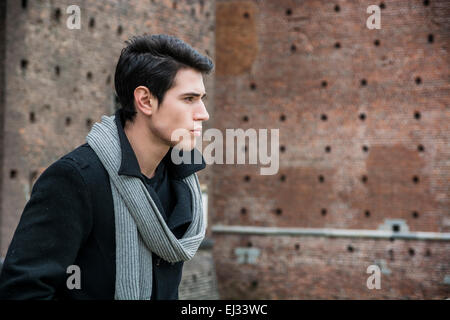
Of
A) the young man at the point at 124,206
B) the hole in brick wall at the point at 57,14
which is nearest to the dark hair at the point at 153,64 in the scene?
the young man at the point at 124,206

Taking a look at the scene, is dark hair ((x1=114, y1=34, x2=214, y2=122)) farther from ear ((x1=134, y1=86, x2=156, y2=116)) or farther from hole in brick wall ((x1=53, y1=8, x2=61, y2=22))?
hole in brick wall ((x1=53, y1=8, x2=61, y2=22))

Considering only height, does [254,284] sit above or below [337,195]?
below

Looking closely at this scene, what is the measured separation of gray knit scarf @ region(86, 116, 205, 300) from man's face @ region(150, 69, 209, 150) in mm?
147

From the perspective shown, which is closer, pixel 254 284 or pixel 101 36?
pixel 101 36

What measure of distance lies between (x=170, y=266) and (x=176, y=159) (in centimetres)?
37

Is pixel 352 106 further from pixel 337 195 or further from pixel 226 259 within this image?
pixel 226 259

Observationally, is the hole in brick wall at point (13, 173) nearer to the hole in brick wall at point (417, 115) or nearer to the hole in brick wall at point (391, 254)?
the hole in brick wall at point (391, 254)

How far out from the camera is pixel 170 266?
1.74m

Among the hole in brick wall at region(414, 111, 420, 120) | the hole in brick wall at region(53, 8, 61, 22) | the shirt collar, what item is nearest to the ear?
the shirt collar

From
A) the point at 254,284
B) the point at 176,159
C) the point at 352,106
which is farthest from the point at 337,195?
the point at 176,159

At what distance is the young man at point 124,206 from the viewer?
1433 mm

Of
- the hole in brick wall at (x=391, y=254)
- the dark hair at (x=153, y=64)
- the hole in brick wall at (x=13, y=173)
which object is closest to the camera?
the dark hair at (x=153, y=64)

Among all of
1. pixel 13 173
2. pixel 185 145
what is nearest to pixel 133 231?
pixel 185 145

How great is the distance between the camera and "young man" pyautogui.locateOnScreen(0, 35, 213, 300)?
143 centimetres
